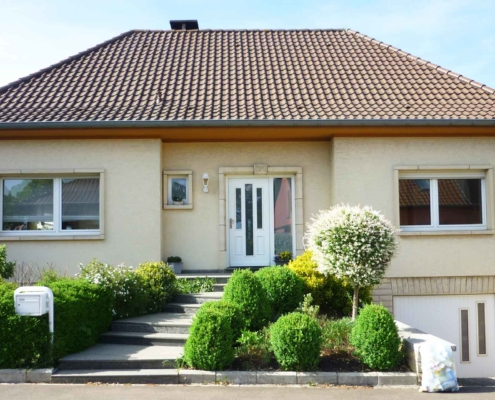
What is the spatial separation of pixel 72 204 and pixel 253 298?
523 centimetres

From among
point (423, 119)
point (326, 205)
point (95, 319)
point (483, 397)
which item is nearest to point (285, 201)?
point (326, 205)

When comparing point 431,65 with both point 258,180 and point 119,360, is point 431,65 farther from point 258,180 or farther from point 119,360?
point 119,360

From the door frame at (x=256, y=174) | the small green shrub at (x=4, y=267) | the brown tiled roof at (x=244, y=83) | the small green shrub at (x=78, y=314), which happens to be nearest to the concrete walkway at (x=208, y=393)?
the small green shrub at (x=78, y=314)

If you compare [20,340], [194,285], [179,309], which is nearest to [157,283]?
[179,309]

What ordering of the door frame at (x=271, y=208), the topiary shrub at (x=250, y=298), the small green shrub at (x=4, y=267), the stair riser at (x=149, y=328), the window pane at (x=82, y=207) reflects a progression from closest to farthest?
1. the topiary shrub at (x=250, y=298)
2. the stair riser at (x=149, y=328)
3. the small green shrub at (x=4, y=267)
4. the window pane at (x=82, y=207)
5. the door frame at (x=271, y=208)

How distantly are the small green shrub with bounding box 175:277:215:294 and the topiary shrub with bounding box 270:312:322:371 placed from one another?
Result: 328 cm

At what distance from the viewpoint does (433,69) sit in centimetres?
1314

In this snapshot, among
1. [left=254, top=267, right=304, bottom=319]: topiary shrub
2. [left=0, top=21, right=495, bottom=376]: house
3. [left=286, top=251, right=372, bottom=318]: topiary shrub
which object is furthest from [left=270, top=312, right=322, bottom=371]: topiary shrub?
[left=0, top=21, right=495, bottom=376]: house

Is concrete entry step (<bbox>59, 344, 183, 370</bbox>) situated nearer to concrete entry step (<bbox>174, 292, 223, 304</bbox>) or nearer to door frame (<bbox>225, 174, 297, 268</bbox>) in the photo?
concrete entry step (<bbox>174, 292, 223, 304</bbox>)

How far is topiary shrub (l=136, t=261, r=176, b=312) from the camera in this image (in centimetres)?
915

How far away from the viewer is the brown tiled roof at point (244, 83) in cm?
1088

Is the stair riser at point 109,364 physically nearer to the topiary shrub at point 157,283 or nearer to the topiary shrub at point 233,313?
the topiary shrub at point 233,313

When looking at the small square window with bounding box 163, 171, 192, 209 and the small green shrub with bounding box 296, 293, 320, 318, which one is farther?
the small square window with bounding box 163, 171, 192, 209

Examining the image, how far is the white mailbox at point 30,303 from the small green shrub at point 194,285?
3.20 m
